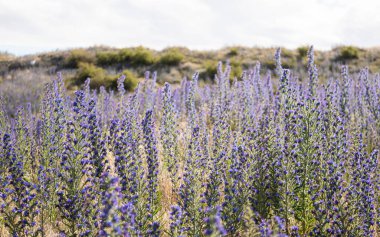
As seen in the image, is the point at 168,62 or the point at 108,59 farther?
the point at 108,59

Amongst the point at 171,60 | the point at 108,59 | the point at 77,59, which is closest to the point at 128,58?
the point at 108,59

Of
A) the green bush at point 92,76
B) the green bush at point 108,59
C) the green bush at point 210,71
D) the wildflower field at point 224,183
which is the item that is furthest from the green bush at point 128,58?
the wildflower field at point 224,183

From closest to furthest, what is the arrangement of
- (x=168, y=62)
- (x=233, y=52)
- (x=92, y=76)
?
(x=92, y=76)
(x=168, y=62)
(x=233, y=52)

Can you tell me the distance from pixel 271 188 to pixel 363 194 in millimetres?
1013

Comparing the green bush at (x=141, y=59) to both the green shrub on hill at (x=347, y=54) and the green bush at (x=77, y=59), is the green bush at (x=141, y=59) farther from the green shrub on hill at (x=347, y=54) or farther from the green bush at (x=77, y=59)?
the green shrub on hill at (x=347, y=54)

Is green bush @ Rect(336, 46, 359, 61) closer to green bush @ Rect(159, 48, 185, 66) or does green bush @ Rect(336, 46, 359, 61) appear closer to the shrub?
the shrub

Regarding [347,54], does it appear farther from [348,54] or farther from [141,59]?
[141,59]

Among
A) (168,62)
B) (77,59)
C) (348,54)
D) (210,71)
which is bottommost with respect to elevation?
(210,71)

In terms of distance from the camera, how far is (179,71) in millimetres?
24203

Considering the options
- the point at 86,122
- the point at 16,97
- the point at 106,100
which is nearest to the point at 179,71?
the point at 16,97

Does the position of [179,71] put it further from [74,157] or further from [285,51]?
[74,157]

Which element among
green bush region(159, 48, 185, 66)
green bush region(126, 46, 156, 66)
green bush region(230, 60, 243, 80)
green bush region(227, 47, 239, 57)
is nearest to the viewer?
green bush region(230, 60, 243, 80)

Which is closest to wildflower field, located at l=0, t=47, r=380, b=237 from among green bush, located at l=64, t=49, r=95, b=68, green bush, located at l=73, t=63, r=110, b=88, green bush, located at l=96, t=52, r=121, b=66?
green bush, located at l=73, t=63, r=110, b=88

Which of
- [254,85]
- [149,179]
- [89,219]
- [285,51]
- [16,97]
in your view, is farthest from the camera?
[285,51]
